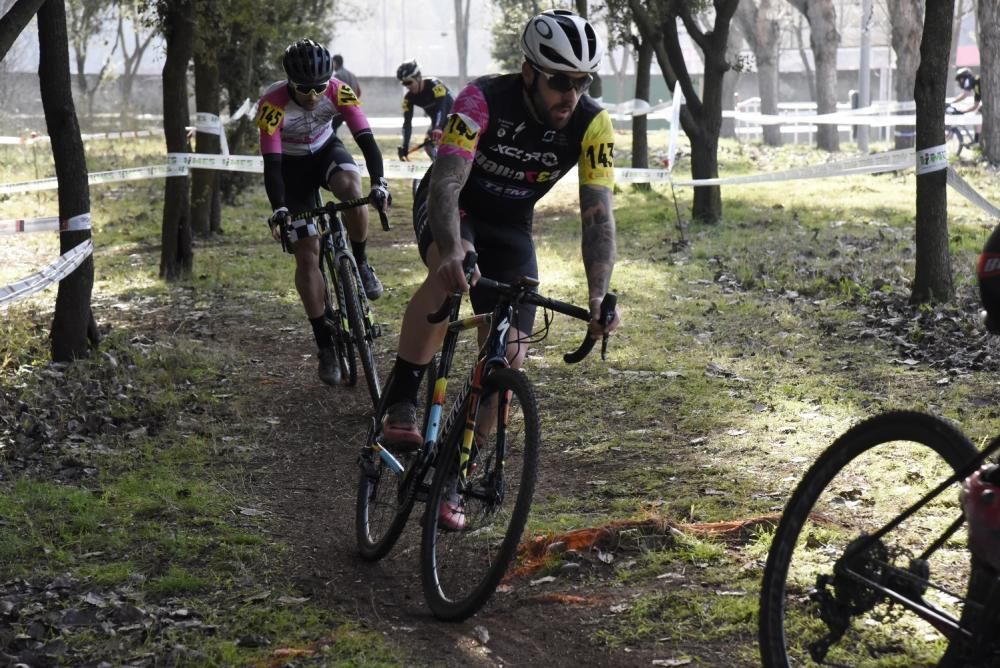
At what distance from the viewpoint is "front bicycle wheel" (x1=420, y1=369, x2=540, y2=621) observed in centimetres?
432

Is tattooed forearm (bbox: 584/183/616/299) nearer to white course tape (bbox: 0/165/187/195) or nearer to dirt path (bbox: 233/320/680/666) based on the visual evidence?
dirt path (bbox: 233/320/680/666)

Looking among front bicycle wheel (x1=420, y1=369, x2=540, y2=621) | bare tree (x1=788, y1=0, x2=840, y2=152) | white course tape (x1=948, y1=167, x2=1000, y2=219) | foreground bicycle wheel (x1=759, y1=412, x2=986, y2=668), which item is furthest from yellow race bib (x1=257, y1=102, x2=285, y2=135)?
bare tree (x1=788, y1=0, x2=840, y2=152)

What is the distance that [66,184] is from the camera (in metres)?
8.48

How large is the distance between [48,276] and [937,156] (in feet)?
21.1

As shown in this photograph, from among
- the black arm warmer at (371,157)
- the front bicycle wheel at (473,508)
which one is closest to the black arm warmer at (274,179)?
the black arm warmer at (371,157)

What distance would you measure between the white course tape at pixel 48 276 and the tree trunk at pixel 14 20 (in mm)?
1473

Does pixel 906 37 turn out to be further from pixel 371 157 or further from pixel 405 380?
pixel 405 380

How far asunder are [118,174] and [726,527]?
9889 mm

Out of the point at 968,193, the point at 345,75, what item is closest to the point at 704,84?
the point at 968,193

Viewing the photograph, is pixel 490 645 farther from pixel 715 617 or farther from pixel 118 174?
pixel 118 174

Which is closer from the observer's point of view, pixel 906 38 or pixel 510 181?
pixel 510 181

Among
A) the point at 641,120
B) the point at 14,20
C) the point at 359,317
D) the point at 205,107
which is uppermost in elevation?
the point at 14,20

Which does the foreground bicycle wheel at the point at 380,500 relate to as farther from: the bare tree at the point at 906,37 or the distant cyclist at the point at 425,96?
the bare tree at the point at 906,37

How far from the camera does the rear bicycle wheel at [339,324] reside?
7.61m
